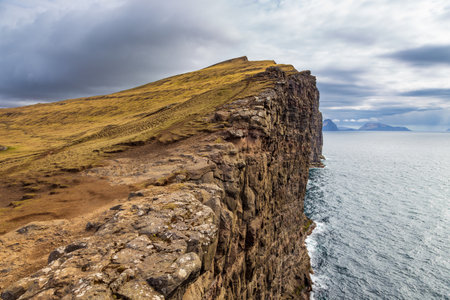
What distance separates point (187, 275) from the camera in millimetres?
8828

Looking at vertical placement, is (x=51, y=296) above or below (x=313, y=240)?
above

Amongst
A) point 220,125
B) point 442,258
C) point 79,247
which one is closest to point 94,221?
point 79,247

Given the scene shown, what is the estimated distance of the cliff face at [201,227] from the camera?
26.9ft

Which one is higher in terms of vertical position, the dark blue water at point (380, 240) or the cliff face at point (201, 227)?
the cliff face at point (201, 227)

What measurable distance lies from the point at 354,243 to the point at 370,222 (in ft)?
50.8

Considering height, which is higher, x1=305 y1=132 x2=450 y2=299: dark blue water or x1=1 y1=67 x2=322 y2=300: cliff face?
x1=1 y1=67 x2=322 y2=300: cliff face

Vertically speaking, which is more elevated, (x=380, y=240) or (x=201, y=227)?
(x=201, y=227)

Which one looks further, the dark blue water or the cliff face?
the dark blue water

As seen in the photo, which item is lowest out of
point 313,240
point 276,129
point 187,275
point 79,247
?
point 313,240

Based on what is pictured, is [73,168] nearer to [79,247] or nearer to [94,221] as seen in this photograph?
[94,221]

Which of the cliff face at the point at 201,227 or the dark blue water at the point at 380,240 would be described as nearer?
the cliff face at the point at 201,227

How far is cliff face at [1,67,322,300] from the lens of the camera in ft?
26.9

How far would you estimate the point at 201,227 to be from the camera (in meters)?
11.9

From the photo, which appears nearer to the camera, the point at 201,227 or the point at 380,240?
the point at 201,227
